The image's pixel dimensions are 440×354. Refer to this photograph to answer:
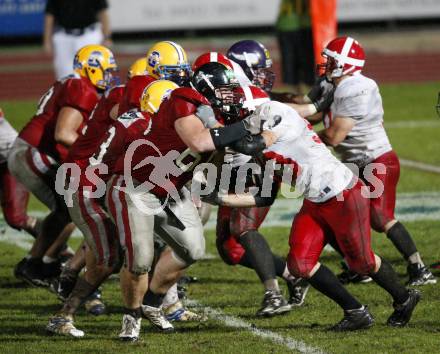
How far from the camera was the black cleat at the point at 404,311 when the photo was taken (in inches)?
228

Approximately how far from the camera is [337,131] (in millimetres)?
6664

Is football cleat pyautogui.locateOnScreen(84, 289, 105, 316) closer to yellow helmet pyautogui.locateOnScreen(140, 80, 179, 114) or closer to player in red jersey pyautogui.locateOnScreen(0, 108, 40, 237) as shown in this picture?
yellow helmet pyautogui.locateOnScreen(140, 80, 179, 114)

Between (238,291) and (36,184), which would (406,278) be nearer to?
(238,291)

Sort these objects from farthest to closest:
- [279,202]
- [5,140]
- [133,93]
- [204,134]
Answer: [279,202]
[5,140]
[133,93]
[204,134]

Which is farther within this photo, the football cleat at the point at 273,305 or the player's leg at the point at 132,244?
the football cleat at the point at 273,305

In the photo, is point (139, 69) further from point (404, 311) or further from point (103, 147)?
point (404, 311)

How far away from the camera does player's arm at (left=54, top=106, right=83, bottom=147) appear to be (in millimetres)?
6956

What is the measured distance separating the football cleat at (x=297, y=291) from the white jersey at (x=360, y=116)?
908mm

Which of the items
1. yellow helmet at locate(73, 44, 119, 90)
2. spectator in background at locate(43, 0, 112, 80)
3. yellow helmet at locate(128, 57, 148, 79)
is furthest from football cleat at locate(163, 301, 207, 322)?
spectator in background at locate(43, 0, 112, 80)

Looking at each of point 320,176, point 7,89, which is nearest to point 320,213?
point 320,176

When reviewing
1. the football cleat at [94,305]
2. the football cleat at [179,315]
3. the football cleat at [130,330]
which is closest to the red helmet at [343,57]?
the football cleat at [179,315]

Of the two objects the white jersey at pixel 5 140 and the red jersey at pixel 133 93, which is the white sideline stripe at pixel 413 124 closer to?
the white jersey at pixel 5 140

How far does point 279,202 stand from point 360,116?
3504mm

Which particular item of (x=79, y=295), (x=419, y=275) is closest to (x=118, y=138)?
(x=79, y=295)
